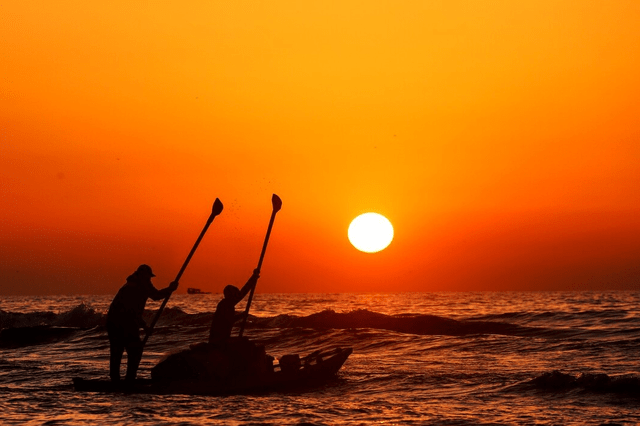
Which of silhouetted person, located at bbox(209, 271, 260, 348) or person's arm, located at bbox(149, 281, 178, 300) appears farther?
silhouetted person, located at bbox(209, 271, 260, 348)

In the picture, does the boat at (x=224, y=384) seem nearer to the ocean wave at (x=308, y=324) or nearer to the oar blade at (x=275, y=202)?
the oar blade at (x=275, y=202)

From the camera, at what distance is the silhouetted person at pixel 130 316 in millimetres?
14336

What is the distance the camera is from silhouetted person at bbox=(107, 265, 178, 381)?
14336 mm

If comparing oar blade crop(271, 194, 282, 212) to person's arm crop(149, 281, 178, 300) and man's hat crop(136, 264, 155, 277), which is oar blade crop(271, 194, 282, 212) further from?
man's hat crop(136, 264, 155, 277)

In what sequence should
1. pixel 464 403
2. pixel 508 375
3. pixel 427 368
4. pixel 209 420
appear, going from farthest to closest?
pixel 427 368, pixel 508 375, pixel 464 403, pixel 209 420

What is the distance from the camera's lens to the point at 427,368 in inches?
766

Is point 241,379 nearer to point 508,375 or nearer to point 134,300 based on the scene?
point 134,300

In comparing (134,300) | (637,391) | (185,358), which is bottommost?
(637,391)

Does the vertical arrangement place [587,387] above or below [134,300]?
below

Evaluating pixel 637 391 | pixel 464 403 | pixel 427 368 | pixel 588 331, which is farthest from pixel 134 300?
pixel 588 331

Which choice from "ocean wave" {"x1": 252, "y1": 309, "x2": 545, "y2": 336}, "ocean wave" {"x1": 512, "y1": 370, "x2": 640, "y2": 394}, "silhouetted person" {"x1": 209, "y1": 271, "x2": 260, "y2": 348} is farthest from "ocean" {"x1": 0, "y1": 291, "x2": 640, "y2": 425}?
"ocean wave" {"x1": 252, "y1": 309, "x2": 545, "y2": 336}

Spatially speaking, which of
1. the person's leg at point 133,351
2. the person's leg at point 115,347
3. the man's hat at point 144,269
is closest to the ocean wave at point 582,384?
the person's leg at point 133,351

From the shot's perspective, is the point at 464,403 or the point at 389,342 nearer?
the point at 464,403

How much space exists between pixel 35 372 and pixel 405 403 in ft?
32.0
